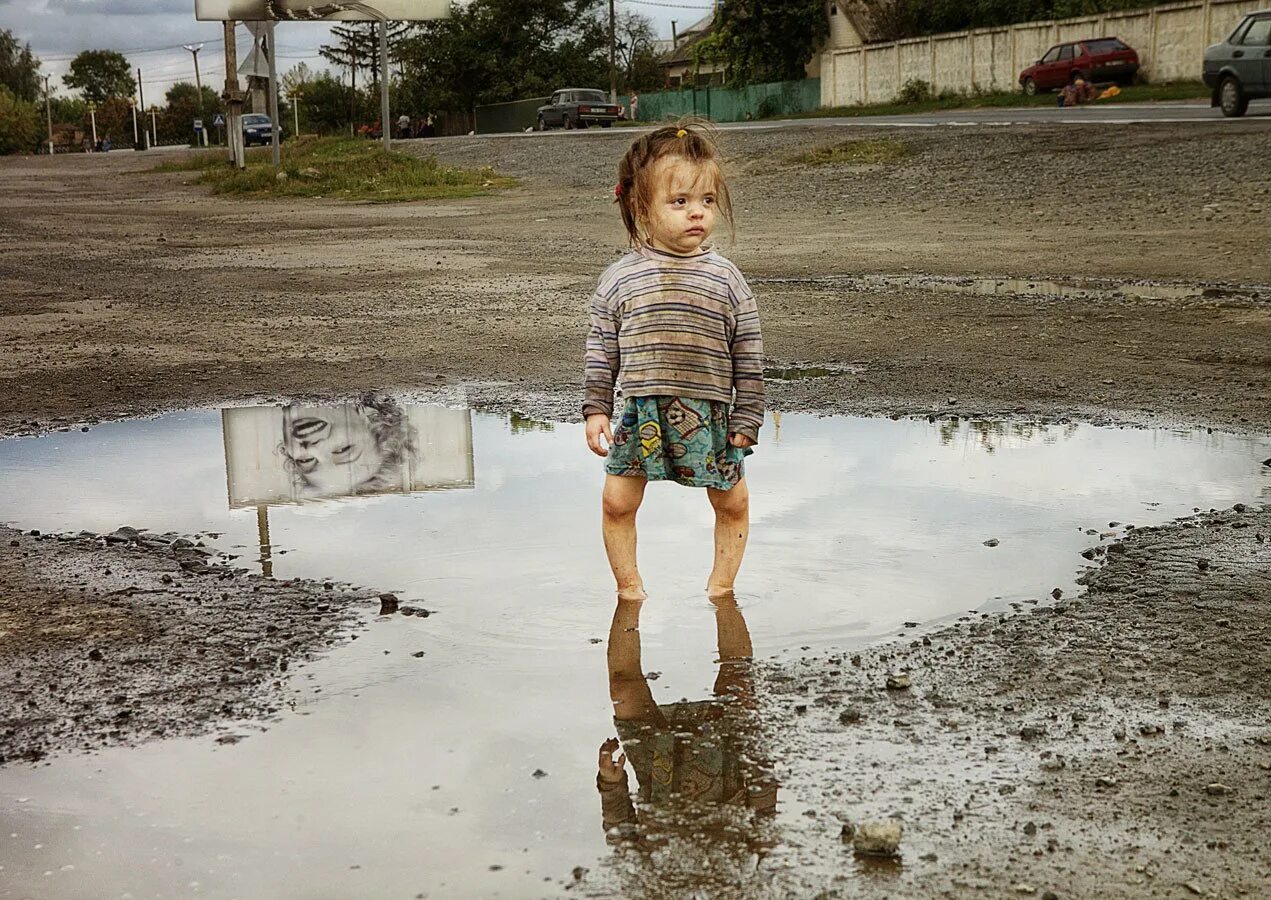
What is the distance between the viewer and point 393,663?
3.54 meters

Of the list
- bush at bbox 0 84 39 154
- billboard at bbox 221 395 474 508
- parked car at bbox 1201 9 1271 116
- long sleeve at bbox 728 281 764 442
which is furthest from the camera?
bush at bbox 0 84 39 154

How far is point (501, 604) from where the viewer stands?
4.00 metres

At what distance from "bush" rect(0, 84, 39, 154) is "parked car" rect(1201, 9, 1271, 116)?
225 feet

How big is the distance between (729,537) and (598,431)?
1.49ft

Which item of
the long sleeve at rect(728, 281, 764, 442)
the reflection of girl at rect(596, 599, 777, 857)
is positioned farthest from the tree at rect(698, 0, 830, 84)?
the reflection of girl at rect(596, 599, 777, 857)

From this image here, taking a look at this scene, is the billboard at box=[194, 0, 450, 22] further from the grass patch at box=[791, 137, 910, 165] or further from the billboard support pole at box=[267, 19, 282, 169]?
the grass patch at box=[791, 137, 910, 165]

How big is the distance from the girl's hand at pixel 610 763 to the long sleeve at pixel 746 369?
49.7 inches

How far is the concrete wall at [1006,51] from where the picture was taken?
125ft

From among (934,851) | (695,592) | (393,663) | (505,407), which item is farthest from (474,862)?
(505,407)

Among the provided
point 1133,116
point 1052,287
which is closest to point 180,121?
point 1133,116

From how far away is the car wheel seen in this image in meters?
22.3

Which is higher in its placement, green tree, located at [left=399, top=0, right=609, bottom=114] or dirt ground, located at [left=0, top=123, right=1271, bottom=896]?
green tree, located at [left=399, top=0, right=609, bottom=114]

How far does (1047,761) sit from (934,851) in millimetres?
476

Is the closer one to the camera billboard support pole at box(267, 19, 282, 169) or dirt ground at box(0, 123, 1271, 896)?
dirt ground at box(0, 123, 1271, 896)
